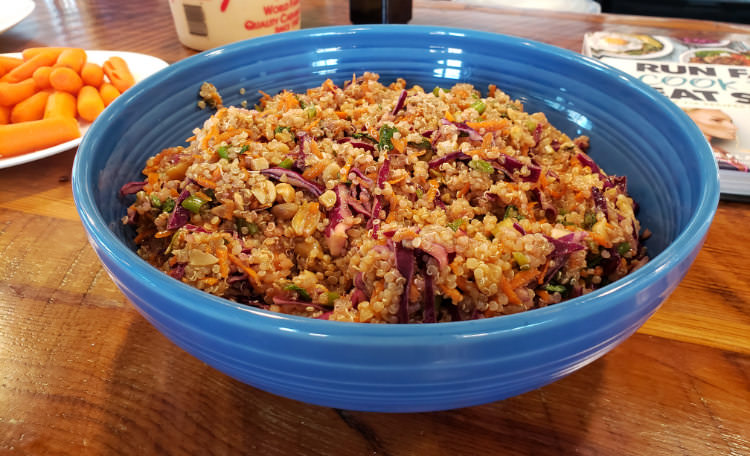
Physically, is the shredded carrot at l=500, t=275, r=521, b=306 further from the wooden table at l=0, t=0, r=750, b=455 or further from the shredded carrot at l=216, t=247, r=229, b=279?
the shredded carrot at l=216, t=247, r=229, b=279

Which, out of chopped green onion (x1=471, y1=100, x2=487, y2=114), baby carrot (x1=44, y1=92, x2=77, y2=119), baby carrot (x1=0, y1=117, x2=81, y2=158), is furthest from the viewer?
baby carrot (x1=44, y1=92, x2=77, y2=119)

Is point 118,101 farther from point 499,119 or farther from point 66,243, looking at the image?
point 499,119

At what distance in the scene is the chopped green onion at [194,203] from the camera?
1.30 meters

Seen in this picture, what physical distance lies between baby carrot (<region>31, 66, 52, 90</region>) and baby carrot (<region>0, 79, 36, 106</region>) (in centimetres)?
2

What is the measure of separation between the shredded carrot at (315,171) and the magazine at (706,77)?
1.22m

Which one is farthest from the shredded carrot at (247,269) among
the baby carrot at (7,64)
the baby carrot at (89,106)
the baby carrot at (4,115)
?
the baby carrot at (7,64)

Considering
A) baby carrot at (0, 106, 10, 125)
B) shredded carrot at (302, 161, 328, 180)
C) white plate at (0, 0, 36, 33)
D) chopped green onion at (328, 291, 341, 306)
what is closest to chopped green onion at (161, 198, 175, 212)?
shredded carrot at (302, 161, 328, 180)

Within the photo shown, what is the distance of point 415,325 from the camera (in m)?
0.78

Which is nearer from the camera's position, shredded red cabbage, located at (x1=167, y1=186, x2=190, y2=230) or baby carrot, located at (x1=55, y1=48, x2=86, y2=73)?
shredded red cabbage, located at (x1=167, y1=186, x2=190, y2=230)

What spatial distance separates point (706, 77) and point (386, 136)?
1545mm

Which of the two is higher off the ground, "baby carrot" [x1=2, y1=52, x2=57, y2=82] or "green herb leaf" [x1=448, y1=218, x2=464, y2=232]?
"green herb leaf" [x1=448, y1=218, x2=464, y2=232]

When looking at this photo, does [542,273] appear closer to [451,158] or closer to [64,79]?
[451,158]

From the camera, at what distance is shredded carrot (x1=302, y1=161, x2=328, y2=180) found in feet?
4.43

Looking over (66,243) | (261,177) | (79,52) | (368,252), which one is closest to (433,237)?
(368,252)
